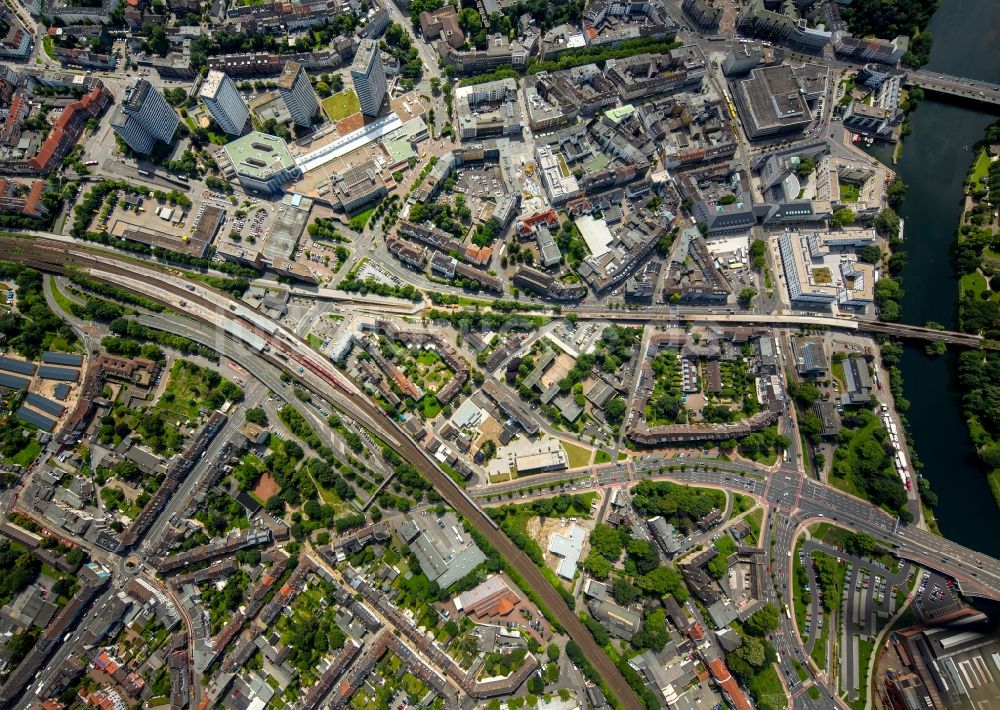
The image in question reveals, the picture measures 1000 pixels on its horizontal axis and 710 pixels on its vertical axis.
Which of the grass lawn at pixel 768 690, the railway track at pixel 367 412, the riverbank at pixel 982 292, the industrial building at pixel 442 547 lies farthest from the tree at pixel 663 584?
the riverbank at pixel 982 292

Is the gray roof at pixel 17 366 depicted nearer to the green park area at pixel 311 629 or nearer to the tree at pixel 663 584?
the green park area at pixel 311 629

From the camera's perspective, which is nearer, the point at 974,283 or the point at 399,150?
the point at 974,283

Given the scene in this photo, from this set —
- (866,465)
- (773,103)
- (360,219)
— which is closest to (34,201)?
(360,219)

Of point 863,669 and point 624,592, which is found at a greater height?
point 863,669

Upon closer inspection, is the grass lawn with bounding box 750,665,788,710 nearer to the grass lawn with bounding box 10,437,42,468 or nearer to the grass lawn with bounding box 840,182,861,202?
the grass lawn with bounding box 840,182,861,202

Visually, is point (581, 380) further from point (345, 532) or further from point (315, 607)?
point (315, 607)

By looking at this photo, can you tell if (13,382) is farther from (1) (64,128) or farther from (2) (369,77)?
(2) (369,77)
